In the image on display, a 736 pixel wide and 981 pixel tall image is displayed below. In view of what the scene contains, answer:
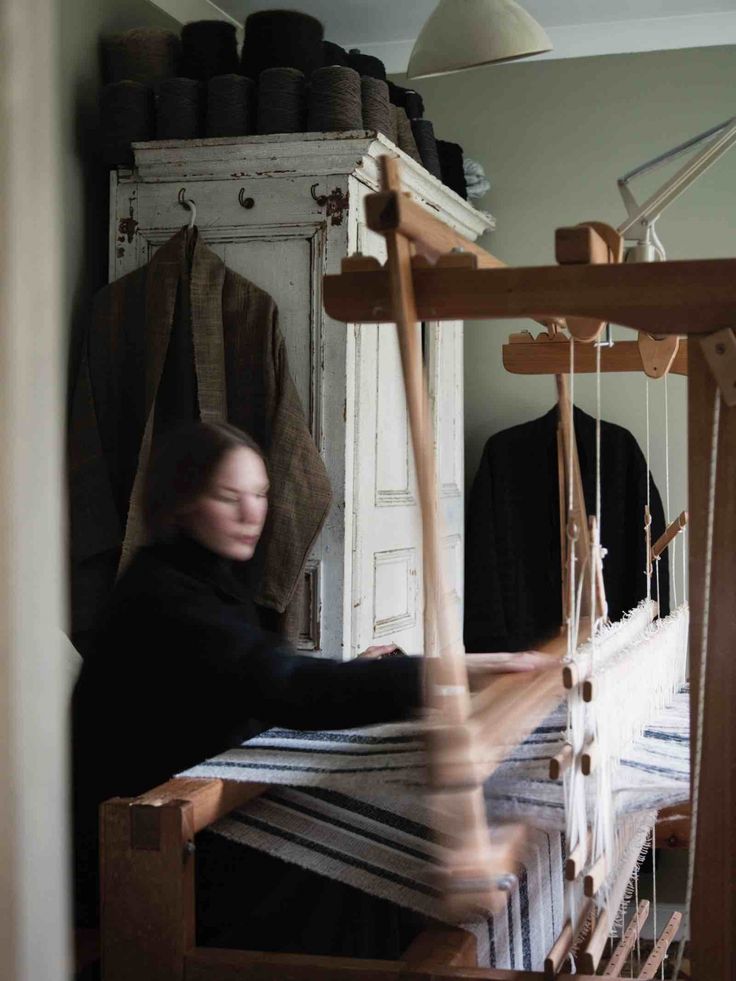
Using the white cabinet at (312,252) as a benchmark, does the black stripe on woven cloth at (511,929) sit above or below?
below

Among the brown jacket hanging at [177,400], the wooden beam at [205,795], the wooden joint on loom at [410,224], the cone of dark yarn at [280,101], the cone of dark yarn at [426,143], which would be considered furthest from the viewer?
the cone of dark yarn at [426,143]

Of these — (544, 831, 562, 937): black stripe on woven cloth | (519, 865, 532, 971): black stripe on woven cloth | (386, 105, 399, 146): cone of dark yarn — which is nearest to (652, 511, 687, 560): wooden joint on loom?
(544, 831, 562, 937): black stripe on woven cloth

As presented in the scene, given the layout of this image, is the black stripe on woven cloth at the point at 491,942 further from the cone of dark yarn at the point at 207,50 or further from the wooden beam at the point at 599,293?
the cone of dark yarn at the point at 207,50

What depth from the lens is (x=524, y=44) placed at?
7.18ft

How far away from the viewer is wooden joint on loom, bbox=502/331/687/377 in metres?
1.88

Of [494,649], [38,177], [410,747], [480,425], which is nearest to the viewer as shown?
[38,177]

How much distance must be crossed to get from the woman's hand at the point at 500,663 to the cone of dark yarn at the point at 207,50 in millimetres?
1920

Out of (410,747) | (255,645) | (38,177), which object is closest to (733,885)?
(410,747)

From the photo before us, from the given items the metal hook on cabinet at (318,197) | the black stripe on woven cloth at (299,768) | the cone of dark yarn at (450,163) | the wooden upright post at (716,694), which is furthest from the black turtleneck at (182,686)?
the cone of dark yarn at (450,163)

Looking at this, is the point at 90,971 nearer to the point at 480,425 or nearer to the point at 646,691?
the point at 646,691

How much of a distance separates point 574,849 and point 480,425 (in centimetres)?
278

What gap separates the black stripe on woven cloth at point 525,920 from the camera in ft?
4.31

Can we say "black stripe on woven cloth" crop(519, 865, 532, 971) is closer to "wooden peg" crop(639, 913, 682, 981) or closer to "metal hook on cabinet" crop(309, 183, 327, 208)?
"wooden peg" crop(639, 913, 682, 981)

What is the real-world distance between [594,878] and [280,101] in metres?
2.15
